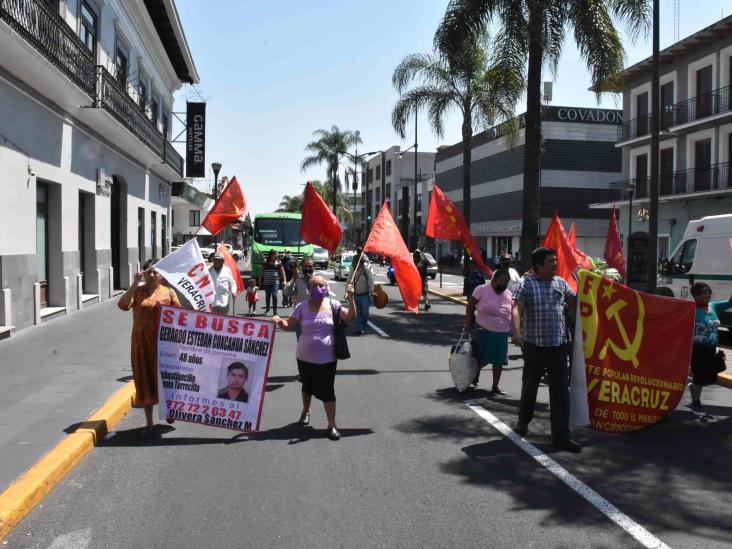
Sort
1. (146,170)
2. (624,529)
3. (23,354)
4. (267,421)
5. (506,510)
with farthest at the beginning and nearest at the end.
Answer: (146,170), (23,354), (267,421), (506,510), (624,529)

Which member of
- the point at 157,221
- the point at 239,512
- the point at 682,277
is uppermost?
the point at 157,221

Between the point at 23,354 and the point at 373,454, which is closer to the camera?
the point at 373,454

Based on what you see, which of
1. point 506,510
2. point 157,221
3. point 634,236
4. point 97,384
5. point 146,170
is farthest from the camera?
point 634,236

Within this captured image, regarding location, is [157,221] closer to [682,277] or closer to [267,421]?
[682,277]

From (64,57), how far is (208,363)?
32.1ft

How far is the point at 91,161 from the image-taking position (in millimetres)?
17562

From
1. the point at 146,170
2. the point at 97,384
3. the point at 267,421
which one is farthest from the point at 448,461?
the point at 146,170

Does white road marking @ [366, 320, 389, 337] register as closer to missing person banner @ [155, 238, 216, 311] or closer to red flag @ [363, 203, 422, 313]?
red flag @ [363, 203, 422, 313]

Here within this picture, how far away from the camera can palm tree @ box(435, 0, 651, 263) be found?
1709cm

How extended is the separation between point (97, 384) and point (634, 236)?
31740 mm

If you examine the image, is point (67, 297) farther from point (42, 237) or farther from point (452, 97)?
point (452, 97)

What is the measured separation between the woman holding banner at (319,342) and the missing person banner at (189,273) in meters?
1.63

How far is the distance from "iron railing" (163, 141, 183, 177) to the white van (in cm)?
1851

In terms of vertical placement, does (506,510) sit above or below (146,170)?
below
